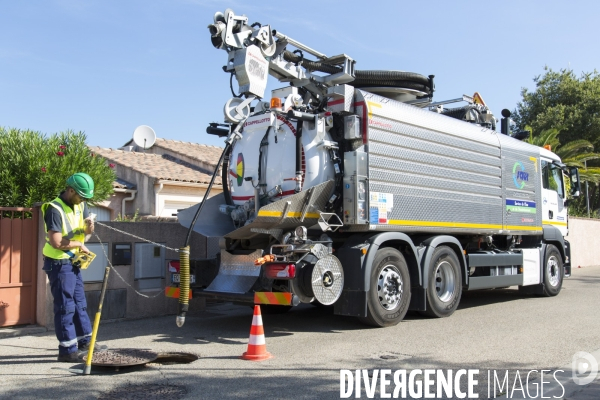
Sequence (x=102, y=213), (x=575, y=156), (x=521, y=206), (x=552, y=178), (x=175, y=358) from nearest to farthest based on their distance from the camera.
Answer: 1. (x=175, y=358)
2. (x=521, y=206)
3. (x=552, y=178)
4. (x=102, y=213)
5. (x=575, y=156)

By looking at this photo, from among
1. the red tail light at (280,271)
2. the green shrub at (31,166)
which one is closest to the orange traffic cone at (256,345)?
the red tail light at (280,271)

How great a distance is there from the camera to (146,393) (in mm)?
4789

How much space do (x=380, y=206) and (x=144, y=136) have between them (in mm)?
16670

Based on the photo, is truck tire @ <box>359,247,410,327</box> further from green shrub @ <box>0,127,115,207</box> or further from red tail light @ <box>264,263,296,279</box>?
green shrub @ <box>0,127,115,207</box>

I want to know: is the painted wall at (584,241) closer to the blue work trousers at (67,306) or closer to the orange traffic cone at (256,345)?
the orange traffic cone at (256,345)

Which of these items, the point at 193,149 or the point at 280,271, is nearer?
the point at 280,271

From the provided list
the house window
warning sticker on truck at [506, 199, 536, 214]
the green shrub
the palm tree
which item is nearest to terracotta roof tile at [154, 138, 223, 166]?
the house window

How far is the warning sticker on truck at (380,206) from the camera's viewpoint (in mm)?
7730

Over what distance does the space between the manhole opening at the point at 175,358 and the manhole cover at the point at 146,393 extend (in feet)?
3.25

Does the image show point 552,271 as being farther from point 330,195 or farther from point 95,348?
point 95,348

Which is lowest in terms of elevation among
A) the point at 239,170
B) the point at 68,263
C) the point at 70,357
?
the point at 70,357

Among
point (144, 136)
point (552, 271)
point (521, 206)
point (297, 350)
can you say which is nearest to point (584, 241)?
point (552, 271)

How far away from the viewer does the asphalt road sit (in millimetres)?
4965

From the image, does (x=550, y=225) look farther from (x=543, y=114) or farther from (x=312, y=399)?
(x=543, y=114)
